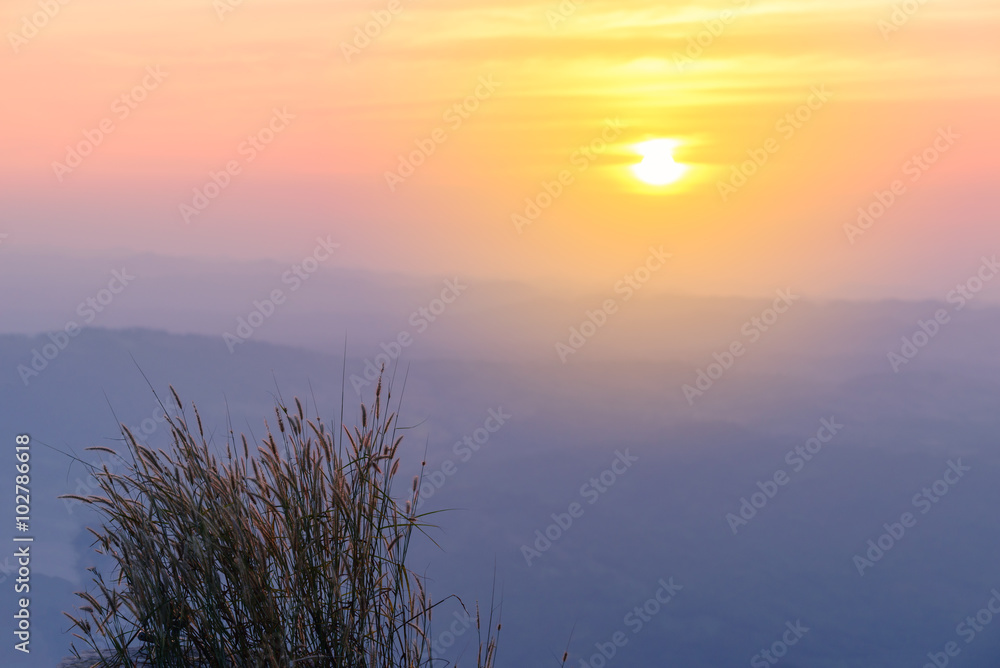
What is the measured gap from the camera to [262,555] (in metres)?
2.19

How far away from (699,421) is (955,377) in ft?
135

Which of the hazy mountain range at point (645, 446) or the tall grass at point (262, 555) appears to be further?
the hazy mountain range at point (645, 446)

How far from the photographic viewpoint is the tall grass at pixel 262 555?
2178mm

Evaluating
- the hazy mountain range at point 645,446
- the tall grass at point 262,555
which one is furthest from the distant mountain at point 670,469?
the tall grass at point 262,555

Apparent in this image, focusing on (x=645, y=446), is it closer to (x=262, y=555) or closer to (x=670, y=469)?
(x=670, y=469)

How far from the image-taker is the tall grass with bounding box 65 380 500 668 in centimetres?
218

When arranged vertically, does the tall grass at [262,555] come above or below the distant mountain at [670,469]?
below

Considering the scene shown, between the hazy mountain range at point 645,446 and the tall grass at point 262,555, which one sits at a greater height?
the hazy mountain range at point 645,446

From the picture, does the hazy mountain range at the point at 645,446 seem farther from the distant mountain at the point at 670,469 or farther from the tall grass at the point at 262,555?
the tall grass at the point at 262,555

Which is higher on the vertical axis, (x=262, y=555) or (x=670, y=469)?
(x=670, y=469)

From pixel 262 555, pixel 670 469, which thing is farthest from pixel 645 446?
pixel 262 555

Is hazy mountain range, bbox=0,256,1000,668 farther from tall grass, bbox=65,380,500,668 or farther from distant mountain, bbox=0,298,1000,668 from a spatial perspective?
tall grass, bbox=65,380,500,668

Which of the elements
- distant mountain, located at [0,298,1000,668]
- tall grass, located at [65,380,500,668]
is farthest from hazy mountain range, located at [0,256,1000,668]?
tall grass, located at [65,380,500,668]

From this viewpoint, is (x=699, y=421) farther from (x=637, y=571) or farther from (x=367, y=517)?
(x=367, y=517)
